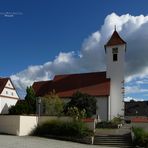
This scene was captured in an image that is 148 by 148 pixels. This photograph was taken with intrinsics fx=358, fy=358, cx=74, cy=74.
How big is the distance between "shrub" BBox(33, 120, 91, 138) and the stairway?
144cm

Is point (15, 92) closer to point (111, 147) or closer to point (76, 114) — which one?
point (76, 114)

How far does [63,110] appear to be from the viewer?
156 feet

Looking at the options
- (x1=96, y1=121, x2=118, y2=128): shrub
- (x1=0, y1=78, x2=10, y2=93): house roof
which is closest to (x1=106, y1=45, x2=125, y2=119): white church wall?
(x1=96, y1=121, x2=118, y2=128): shrub

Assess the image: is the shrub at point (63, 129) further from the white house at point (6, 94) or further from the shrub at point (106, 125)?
the white house at point (6, 94)

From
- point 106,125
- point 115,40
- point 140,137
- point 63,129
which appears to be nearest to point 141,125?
point 140,137

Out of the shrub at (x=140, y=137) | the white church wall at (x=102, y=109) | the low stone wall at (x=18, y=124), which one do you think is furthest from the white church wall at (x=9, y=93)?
the shrub at (x=140, y=137)

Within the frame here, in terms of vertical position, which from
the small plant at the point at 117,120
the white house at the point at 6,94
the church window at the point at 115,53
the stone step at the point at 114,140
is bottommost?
the stone step at the point at 114,140

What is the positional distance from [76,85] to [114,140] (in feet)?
84.2

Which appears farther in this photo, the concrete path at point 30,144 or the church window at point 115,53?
the church window at point 115,53

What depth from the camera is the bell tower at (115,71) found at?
53737mm

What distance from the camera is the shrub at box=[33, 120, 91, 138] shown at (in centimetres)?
3375

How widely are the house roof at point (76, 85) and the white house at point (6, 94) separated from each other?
13.2ft

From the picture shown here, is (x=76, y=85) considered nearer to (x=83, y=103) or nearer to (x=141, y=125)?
(x=83, y=103)

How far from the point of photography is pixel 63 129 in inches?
1367
